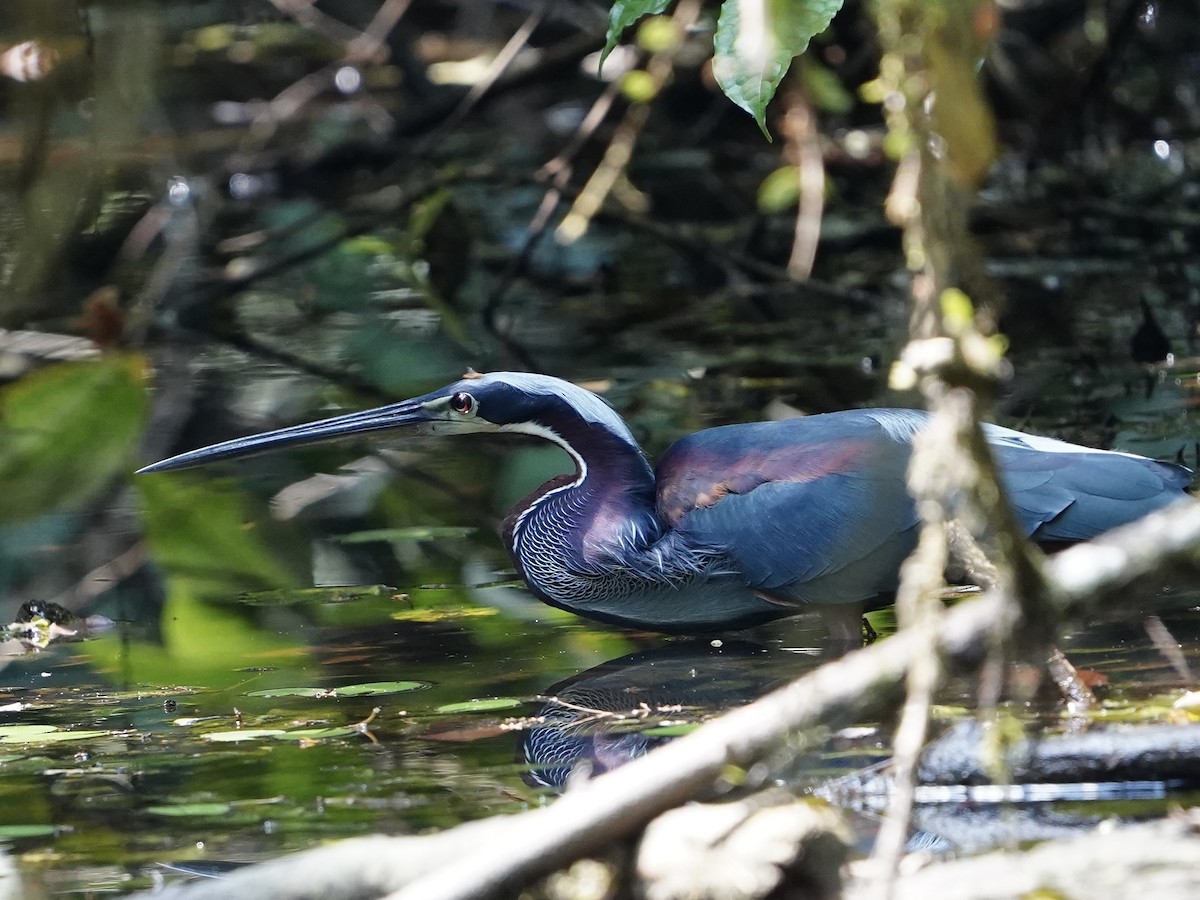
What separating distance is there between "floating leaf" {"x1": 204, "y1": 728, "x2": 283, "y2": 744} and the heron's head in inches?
50.4

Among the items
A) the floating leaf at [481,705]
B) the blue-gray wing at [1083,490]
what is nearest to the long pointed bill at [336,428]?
the floating leaf at [481,705]

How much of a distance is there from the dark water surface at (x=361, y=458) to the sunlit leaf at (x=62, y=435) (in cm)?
1

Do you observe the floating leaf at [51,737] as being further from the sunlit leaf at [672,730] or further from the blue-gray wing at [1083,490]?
the blue-gray wing at [1083,490]

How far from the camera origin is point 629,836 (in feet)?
7.86

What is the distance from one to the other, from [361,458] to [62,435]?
1.23 metres

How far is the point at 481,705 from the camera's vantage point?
394cm

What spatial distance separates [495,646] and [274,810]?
4.23 feet

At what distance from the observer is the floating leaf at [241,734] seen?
12.4 feet

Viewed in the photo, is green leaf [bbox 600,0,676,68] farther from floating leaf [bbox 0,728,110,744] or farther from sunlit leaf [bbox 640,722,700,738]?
floating leaf [bbox 0,728,110,744]

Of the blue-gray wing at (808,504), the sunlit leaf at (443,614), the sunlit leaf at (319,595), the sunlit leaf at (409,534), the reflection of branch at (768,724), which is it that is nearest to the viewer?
the reflection of branch at (768,724)

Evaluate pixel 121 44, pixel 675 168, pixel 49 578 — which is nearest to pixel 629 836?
pixel 49 578

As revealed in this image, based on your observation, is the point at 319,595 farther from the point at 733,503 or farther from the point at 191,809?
the point at 191,809

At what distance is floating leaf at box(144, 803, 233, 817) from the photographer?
10.8ft

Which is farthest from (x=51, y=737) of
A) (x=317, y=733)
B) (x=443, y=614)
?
(x=443, y=614)
